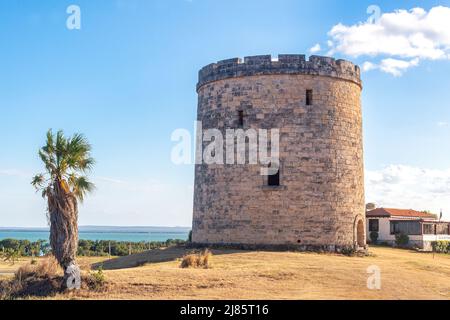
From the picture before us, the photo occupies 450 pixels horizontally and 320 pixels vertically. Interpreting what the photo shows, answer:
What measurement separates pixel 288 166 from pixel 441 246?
657 inches

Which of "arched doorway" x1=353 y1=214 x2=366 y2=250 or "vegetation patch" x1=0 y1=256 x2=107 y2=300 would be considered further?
"arched doorway" x1=353 y1=214 x2=366 y2=250

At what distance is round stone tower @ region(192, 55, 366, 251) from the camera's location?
23062 millimetres

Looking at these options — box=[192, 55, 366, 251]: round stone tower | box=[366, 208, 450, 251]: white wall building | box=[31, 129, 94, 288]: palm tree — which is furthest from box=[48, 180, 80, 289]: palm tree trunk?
box=[366, 208, 450, 251]: white wall building

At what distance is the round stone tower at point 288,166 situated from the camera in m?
23.1

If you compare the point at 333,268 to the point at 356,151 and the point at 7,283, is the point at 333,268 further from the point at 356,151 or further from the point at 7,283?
the point at 7,283

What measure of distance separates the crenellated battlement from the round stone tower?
0.14ft

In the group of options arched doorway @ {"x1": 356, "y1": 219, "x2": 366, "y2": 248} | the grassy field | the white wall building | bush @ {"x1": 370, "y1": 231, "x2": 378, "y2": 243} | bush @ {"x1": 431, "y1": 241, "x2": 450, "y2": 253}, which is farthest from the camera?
bush @ {"x1": 370, "y1": 231, "x2": 378, "y2": 243}

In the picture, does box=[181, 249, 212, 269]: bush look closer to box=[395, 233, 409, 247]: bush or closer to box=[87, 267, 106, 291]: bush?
box=[87, 267, 106, 291]: bush

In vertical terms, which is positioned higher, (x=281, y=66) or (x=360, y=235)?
(x=281, y=66)

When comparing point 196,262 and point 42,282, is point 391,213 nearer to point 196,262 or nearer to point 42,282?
point 196,262

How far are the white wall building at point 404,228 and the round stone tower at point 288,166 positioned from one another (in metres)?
12.7

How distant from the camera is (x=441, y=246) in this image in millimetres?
34906

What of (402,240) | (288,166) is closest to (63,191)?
(288,166)
